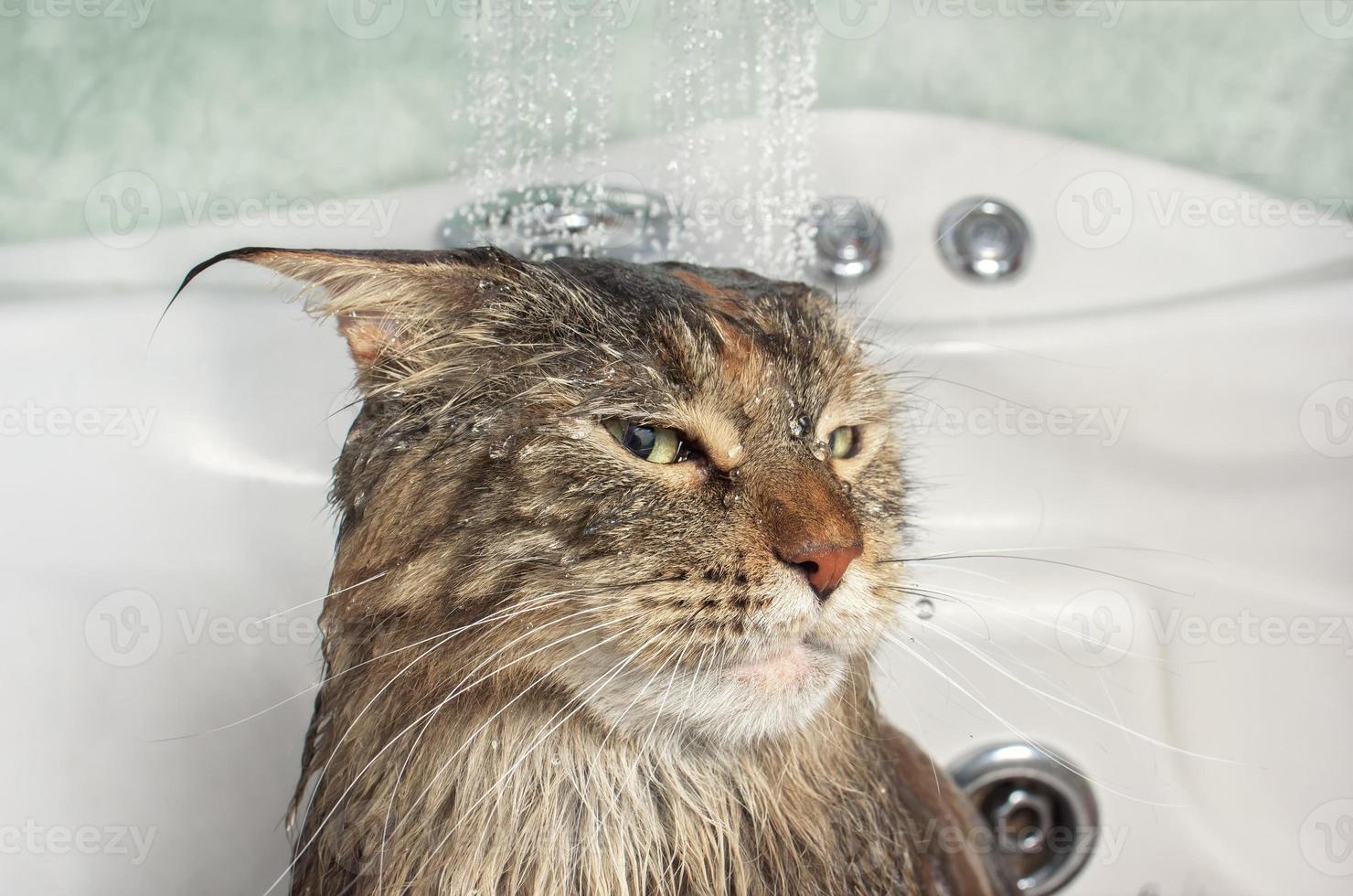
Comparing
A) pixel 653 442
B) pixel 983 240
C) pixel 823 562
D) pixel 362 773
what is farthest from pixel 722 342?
pixel 983 240

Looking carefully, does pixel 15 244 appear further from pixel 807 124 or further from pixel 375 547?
pixel 807 124

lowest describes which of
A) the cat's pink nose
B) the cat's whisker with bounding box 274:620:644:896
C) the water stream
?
the cat's whisker with bounding box 274:620:644:896

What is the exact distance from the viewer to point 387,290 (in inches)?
33.7

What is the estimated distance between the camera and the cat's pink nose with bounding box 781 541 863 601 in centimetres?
77

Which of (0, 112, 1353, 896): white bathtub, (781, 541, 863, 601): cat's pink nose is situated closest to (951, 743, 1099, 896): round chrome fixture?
(0, 112, 1353, 896): white bathtub

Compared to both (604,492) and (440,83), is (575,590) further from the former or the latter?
(440,83)

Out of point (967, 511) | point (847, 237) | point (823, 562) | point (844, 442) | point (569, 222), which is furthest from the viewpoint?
point (967, 511)

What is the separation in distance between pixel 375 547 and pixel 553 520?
0.52 ft

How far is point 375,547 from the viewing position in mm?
866

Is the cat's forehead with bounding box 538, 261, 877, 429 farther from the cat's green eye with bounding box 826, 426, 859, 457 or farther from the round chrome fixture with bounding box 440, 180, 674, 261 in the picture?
the round chrome fixture with bounding box 440, 180, 674, 261

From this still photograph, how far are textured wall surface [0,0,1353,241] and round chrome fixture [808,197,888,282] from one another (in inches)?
8.5

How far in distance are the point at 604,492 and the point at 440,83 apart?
39.5 inches

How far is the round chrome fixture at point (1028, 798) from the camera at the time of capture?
1587 millimetres

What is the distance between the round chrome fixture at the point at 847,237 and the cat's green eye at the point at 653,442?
2.54 feet
